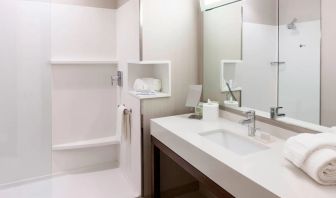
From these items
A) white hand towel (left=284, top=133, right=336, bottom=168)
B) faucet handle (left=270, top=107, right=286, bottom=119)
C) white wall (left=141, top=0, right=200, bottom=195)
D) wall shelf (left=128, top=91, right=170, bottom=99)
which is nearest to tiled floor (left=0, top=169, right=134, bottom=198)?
white wall (left=141, top=0, right=200, bottom=195)

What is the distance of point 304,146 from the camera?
1.02 meters

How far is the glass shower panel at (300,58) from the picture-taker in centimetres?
153

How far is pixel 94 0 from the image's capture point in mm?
2646

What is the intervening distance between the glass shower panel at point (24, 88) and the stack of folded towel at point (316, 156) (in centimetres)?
231

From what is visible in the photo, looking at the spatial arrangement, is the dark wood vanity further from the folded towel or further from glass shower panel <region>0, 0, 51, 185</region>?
glass shower panel <region>0, 0, 51, 185</region>

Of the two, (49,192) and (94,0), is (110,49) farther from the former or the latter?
(49,192)

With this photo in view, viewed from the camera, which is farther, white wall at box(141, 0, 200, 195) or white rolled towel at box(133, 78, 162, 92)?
white rolled towel at box(133, 78, 162, 92)

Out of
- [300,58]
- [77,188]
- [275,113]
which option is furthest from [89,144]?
[300,58]

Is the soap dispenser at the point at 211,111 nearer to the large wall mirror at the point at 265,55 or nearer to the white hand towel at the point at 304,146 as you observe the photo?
the large wall mirror at the point at 265,55

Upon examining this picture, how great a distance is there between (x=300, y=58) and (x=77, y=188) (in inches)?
87.1

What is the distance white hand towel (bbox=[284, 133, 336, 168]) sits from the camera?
0.99 meters

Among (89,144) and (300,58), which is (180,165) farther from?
(89,144)

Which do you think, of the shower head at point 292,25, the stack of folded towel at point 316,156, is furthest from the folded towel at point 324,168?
the shower head at point 292,25

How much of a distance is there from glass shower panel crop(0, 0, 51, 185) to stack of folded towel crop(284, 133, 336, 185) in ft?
7.57
